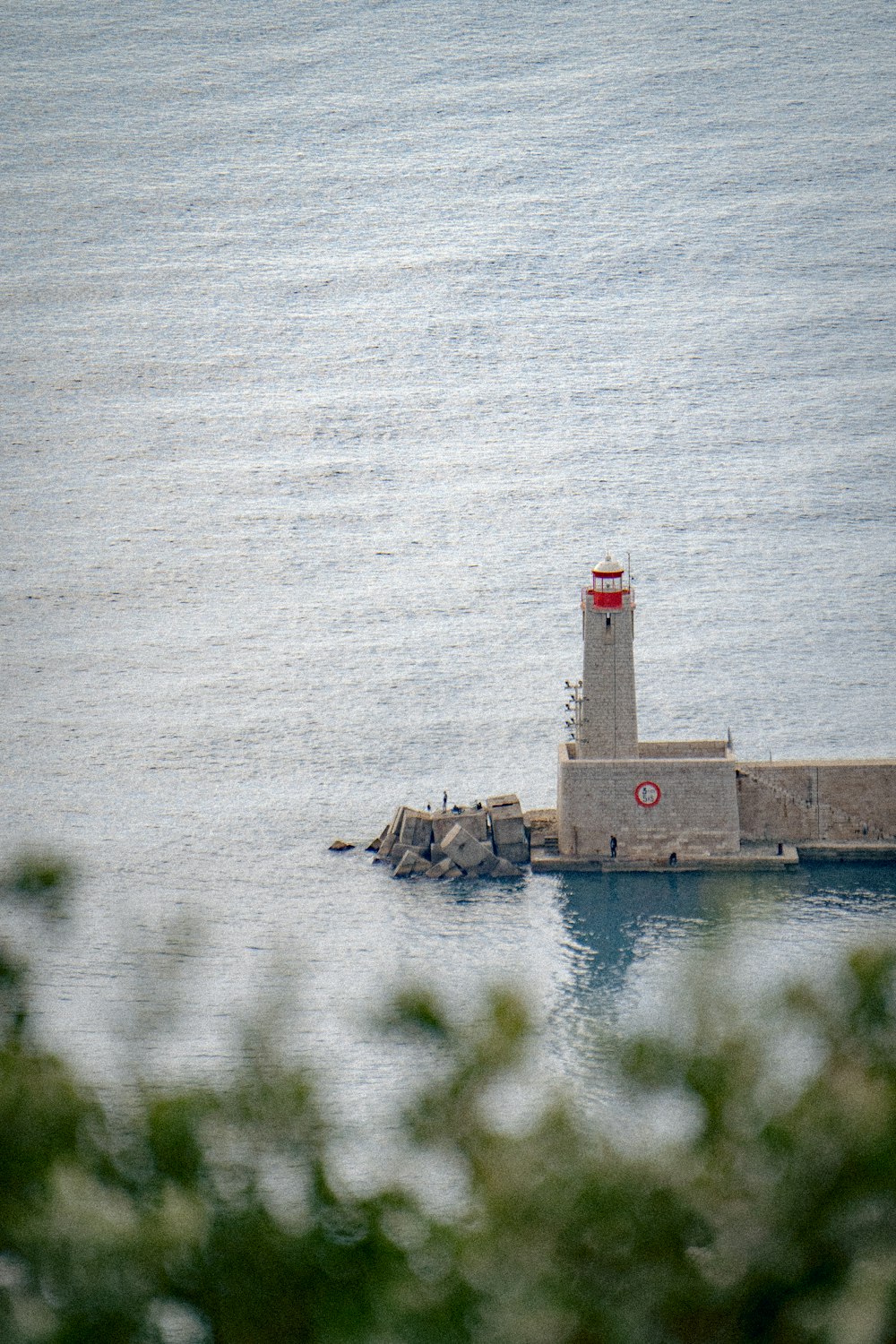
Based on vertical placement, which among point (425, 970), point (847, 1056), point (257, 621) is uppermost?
point (257, 621)

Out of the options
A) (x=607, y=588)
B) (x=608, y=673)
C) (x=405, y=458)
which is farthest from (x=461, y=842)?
(x=405, y=458)

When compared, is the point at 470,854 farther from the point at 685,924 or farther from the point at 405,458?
the point at 405,458

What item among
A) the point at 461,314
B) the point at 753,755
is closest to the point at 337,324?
the point at 461,314

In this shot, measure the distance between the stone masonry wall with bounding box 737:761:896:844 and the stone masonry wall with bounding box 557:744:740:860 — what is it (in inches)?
26.7

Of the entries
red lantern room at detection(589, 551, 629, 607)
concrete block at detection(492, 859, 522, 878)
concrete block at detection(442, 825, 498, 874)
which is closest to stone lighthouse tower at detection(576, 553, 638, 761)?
red lantern room at detection(589, 551, 629, 607)

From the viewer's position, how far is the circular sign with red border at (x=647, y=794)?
39625 mm

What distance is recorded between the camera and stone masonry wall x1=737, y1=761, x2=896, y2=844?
4062 centimetres

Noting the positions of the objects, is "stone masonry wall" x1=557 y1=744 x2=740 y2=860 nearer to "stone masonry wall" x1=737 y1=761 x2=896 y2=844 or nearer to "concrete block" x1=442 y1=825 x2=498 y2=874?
"stone masonry wall" x1=737 y1=761 x2=896 y2=844

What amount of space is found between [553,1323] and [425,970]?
28173 millimetres

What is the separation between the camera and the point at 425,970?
3697cm

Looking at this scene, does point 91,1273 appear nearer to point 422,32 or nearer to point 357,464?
point 357,464

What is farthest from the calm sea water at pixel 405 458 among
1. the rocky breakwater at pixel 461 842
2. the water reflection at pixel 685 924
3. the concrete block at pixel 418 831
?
the concrete block at pixel 418 831

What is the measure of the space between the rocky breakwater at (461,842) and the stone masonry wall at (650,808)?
→ 4.28 feet

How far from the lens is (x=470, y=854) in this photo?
41125 millimetres
